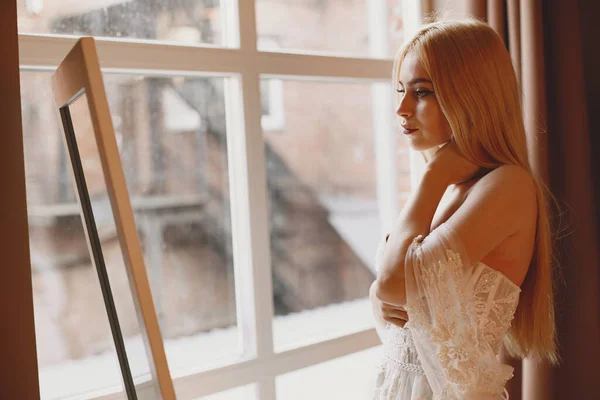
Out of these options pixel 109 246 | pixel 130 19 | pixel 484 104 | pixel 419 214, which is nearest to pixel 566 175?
pixel 484 104

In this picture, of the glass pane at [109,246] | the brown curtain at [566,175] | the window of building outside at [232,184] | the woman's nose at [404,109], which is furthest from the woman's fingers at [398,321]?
the brown curtain at [566,175]

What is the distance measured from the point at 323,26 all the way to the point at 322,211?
668 millimetres

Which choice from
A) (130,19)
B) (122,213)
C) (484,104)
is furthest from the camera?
(130,19)

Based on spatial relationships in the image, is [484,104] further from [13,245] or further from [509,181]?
[13,245]

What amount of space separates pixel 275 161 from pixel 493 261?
0.94 meters

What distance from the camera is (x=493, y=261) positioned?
4.55 feet

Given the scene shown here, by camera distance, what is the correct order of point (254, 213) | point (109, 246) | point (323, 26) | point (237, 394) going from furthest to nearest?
point (323, 26)
point (237, 394)
point (254, 213)
point (109, 246)

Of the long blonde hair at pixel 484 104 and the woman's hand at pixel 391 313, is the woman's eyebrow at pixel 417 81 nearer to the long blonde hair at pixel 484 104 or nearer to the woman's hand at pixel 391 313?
the long blonde hair at pixel 484 104

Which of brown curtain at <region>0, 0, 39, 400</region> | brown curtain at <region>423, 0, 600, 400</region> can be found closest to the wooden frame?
brown curtain at <region>0, 0, 39, 400</region>

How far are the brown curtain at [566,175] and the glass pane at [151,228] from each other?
970 millimetres

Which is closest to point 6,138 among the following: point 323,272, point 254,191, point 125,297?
point 125,297

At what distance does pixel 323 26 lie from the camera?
7.30ft

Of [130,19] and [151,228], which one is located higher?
[130,19]

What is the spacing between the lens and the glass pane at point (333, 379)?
222 centimetres
